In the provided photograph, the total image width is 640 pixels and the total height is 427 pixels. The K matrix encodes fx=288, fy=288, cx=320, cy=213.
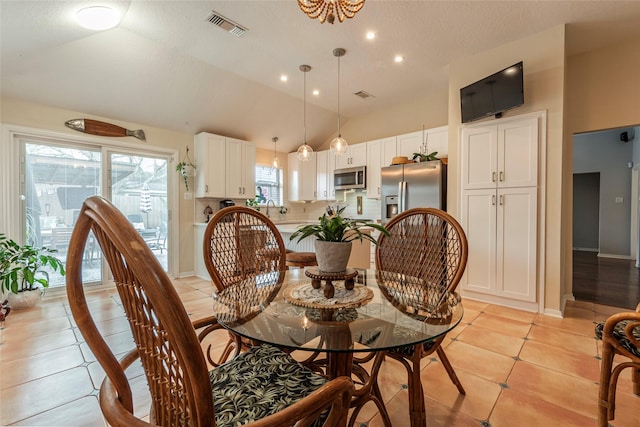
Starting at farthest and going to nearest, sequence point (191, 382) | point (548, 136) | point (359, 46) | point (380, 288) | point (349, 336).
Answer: point (359, 46)
point (548, 136)
point (380, 288)
point (349, 336)
point (191, 382)

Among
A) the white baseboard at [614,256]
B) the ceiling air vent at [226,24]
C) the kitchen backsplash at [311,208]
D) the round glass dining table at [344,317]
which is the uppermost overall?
the ceiling air vent at [226,24]

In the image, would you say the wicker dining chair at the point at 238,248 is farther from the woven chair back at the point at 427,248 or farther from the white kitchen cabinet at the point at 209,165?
the white kitchen cabinet at the point at 209,165

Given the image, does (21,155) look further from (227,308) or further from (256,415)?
(256,415)

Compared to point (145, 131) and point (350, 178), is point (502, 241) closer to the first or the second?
point (350, 178)

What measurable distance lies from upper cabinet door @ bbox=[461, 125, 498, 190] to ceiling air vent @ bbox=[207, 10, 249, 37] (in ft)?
8.98

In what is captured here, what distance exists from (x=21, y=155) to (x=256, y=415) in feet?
14.0

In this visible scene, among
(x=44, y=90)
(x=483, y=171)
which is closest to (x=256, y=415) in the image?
(x=483, y=171)

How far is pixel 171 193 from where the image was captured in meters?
4.47

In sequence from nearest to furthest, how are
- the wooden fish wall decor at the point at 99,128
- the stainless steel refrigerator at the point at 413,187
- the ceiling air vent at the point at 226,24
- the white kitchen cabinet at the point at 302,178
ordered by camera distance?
the ceiling air vent at the point at 226,24, the wooden fish wall decor at the point at 99,128, the stainless steel refrigerator at the point at 413,187, the white kitchen cabinet at the point at 302,178

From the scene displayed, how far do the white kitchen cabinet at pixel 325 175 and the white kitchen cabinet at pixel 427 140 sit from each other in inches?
57.1

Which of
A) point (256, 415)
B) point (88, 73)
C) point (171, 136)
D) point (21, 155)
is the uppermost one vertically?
point (88, 73)

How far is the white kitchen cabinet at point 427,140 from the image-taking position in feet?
13.6

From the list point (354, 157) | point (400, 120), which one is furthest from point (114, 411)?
point (400, 120)

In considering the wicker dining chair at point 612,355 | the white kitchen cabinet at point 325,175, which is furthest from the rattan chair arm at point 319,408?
the white kitchen cabinet at point 325,175
